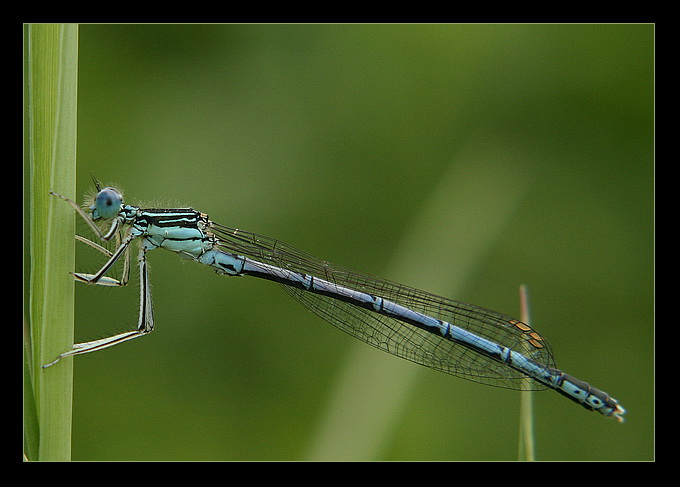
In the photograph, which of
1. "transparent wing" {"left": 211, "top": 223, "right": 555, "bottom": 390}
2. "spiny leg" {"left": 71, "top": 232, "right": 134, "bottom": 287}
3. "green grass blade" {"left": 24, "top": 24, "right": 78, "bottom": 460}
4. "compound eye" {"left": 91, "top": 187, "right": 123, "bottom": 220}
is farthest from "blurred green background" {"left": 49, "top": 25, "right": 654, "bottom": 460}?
"green grass blade" {"left": 24, "top": 24, "right": 78, "bottom": 460}

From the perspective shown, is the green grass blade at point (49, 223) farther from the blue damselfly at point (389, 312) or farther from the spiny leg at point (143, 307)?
the blue damselfly at point (389, 312)

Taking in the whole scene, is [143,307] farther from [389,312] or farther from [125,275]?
Result: [389,312]

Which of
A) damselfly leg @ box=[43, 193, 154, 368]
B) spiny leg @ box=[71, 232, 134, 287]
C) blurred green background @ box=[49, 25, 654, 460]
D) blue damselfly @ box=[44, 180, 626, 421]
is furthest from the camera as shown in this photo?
blurred green background @ box=[49, 25, 654, 460]

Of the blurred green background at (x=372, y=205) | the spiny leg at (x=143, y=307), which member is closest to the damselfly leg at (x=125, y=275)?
the spiny leg at (x=143, y=307)

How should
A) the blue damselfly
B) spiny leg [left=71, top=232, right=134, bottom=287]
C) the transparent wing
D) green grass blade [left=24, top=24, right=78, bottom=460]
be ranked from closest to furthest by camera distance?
green grass blade [left=24, top=24, right=78, bottom=460] < spiny leg [left=71, top=232, right=134, bottom=287] < the blue damselfly < the transparent wing

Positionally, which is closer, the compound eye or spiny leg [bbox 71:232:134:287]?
spiny leg [bbox 71:232:134:287]

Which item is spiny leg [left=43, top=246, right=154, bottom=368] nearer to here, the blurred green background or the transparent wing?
the transparent wing

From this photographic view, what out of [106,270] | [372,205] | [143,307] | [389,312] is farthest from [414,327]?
[106,270]
